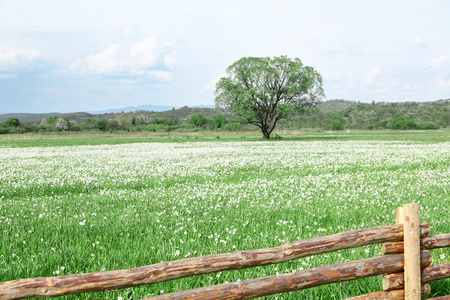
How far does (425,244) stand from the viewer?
3.93 m

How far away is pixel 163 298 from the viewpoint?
123 inches

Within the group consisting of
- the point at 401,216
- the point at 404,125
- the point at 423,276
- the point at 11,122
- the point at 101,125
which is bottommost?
the point at 423,276

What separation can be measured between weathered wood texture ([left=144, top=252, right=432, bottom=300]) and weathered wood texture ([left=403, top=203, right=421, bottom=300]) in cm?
14

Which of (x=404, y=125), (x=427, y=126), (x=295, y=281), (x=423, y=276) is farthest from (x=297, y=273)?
(x=427, y=126)

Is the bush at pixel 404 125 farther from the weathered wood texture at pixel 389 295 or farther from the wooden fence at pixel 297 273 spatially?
the wooden fence at pixel 297 273

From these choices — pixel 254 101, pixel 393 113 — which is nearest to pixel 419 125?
pixel 393 113

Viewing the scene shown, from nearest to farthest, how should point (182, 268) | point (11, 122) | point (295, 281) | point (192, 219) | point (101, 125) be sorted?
point (182, 268), point (295, 281), point (192, 219), point (101, 125), point (11, 122)

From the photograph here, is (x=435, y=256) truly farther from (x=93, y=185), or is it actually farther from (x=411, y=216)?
(x=93, y=185)

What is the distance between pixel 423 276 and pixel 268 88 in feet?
187

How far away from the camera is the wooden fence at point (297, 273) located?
300 centimetres

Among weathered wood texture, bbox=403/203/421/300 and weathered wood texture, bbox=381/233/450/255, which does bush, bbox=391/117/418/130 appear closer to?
weathered wood texture, bbox=381/233/450/255

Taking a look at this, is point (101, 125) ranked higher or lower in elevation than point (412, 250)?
higher

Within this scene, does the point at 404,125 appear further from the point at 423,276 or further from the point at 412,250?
the point at 412,250

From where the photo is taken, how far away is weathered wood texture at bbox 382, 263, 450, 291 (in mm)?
3834
